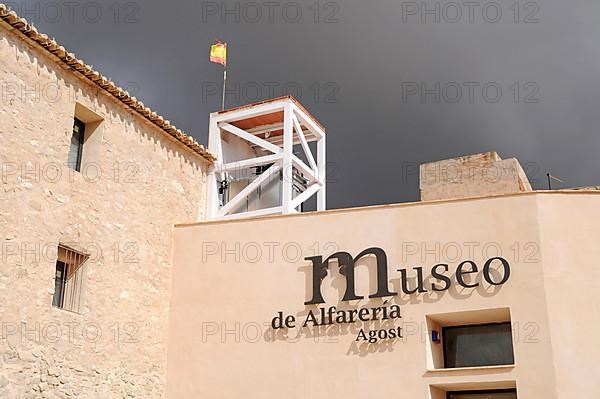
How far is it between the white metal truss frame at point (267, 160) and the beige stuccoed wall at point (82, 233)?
1.30m

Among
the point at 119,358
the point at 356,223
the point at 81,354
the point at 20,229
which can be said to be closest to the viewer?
the point at 20,229

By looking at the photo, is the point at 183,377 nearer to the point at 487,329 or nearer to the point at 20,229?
the point at 20,229

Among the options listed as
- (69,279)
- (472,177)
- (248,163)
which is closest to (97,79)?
(69,279)

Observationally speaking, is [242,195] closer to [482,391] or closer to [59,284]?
[59,284]

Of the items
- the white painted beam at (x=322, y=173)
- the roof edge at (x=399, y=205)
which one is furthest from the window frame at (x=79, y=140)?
the white painted beam at (x=322, y=173)

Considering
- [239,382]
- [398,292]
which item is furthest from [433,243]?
[239,382]

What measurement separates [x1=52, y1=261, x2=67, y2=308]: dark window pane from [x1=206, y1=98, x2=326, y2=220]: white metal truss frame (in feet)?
15.1

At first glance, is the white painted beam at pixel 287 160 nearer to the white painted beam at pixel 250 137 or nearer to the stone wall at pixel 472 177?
the white painted beam at pixel 250 137

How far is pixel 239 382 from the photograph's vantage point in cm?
1572

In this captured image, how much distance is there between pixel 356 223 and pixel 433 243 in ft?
→ 5.34

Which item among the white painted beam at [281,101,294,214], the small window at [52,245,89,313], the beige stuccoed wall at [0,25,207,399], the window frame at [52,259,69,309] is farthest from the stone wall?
the window frame at [52,259,69,309]

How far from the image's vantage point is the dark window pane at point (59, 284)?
1408 centimetres

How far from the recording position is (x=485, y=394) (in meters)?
14.9

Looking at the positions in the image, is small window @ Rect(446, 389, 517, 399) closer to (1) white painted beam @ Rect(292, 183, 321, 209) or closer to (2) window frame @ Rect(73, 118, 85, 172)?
(1) white painted beam @ Rect(292, 183, 321, 209)
